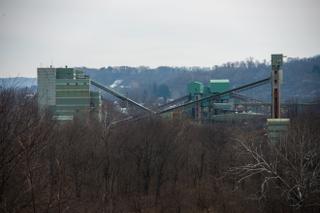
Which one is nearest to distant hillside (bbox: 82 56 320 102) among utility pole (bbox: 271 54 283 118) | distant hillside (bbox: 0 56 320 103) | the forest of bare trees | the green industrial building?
distant hillside (bbox: 0 56 320 103)

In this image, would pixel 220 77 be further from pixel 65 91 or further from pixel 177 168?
pixel 177 168

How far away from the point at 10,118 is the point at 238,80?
88.2 meters

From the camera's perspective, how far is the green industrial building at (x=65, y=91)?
31109 mm

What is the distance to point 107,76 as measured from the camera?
A: 12125 cm

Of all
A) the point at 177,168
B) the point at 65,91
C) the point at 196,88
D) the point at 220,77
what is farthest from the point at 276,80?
the point at 220,77

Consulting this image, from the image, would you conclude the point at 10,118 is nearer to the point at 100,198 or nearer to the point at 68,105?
the point at 100,198

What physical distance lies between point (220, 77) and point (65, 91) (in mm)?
67831

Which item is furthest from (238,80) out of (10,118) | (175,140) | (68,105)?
(10,118)

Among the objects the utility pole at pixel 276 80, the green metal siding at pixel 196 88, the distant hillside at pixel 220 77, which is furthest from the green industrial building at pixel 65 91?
the distant hillside at pixel 220 77

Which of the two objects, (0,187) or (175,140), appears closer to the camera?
(0,187)

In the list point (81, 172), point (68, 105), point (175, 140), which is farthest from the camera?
point (68, 105)

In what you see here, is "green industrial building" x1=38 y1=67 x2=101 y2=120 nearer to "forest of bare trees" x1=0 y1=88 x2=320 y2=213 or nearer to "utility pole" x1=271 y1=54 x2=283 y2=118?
"forest of bare trees" x1=0 y1=88 x2=320 y2=213

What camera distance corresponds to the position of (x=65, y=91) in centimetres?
3131

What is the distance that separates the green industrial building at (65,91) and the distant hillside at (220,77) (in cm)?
3523
